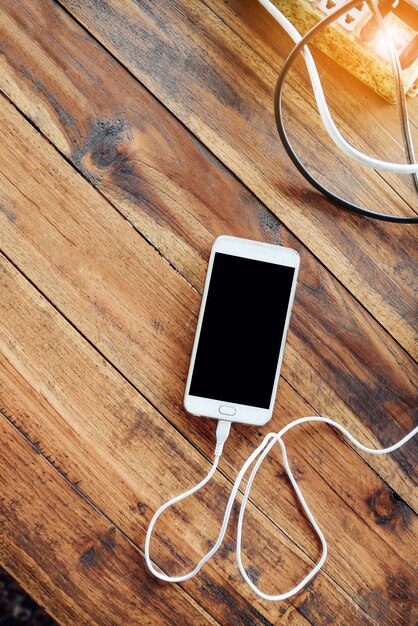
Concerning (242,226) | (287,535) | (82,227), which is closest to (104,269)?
(82,227)

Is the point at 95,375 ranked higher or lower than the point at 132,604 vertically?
higher

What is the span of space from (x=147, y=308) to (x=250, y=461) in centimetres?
19

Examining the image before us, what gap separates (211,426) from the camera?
1.91 feet

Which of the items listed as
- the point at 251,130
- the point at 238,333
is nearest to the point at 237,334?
the point at 238,333

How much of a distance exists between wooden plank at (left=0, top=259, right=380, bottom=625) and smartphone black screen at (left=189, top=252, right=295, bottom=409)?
0.08 meters

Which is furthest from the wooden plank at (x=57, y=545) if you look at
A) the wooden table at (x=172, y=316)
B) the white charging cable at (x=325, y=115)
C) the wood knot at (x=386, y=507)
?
the white charging cable at (x=325, y=115)

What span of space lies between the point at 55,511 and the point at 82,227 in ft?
0.95

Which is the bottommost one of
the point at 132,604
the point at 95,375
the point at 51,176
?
the point at 132,604

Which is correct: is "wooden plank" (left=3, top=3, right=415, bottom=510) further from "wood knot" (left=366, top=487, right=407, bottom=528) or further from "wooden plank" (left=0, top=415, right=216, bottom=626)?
"wooden plank" (left=0, top=415, right=216, bottom=626)

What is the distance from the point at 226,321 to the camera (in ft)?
1.86

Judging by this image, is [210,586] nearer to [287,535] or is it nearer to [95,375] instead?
[287,535]

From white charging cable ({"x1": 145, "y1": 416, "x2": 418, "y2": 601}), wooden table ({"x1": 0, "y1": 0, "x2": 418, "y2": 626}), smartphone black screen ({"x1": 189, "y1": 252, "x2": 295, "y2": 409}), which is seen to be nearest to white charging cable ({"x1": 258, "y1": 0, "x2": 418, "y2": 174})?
wooden table ({"x1": 0, "y1": 0, "x2": 418, "y2": 626})

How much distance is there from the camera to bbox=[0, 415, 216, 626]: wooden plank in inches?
22.1

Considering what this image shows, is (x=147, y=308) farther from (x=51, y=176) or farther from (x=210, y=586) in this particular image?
(x=210, y=586)
